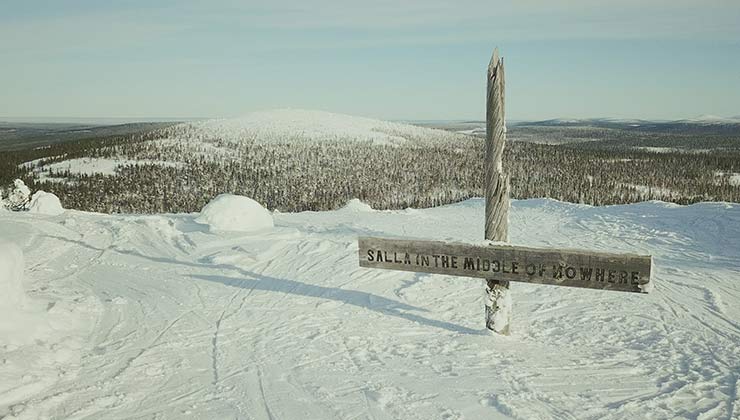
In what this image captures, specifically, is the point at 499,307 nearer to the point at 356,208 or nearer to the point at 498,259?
the point at 498,259

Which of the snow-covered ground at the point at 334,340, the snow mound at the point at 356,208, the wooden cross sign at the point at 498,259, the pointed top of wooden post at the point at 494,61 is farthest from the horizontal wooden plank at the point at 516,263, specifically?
the snow mound at the point at 356,208

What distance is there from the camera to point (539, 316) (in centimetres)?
779

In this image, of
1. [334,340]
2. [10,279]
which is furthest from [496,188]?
[10,279]

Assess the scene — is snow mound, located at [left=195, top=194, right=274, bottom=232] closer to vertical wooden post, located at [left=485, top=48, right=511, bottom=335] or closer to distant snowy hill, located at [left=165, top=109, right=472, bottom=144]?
vertical wooden post, located at [left=485, top=48, right=511, bottom=335]

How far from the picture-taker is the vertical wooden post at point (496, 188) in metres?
6.63

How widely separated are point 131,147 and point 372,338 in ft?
277

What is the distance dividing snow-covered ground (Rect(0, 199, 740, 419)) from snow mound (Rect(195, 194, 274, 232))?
51.2 inches

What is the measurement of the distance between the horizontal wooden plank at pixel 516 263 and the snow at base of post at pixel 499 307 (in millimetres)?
349

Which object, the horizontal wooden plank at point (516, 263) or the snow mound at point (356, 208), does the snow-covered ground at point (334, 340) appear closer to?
the horizontal wooden plank at point (516, 263)

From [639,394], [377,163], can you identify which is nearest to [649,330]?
[639,394]

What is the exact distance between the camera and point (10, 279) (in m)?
7.20

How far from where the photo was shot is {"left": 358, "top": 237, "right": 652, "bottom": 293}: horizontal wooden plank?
→ 19.4 feet

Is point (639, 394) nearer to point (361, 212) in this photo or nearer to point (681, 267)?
point (681, 267)

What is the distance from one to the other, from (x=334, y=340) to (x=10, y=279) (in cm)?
464
